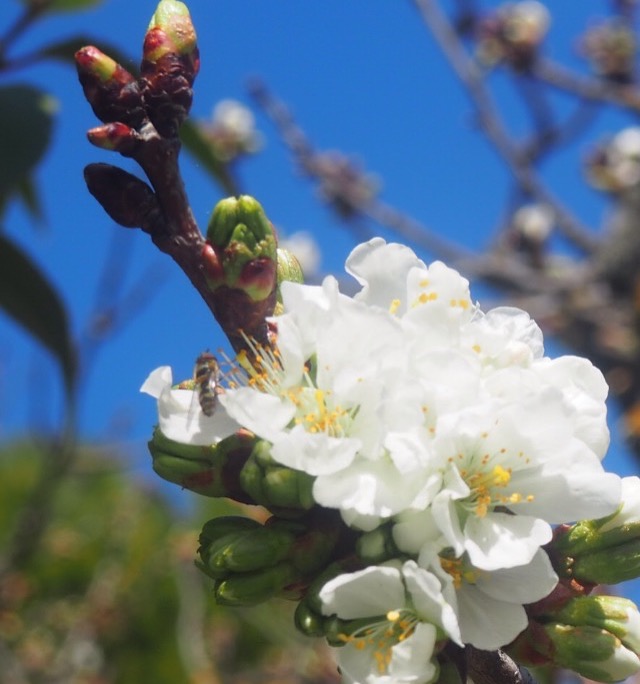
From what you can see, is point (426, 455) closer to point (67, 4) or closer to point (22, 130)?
point (22, 130)

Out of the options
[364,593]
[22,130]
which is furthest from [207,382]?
[22,130]

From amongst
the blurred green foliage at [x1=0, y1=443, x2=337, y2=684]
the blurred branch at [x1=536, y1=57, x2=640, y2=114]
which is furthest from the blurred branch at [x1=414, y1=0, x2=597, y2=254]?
the blurred green foliage at [x1=0, y1=443, x2=337, y2=684]

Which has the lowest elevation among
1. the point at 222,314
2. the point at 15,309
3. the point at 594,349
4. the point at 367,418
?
the point at 367,418

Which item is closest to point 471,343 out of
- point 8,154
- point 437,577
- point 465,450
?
point 465,450

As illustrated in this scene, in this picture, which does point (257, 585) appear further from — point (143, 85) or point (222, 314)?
point (143, 85)

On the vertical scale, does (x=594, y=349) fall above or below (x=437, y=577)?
above

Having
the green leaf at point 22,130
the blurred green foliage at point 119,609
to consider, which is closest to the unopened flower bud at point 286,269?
the green leaf at point 22,130
